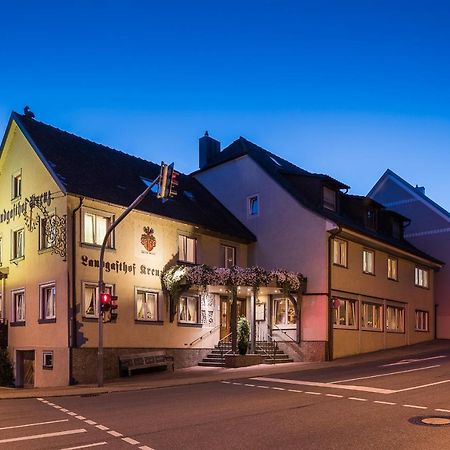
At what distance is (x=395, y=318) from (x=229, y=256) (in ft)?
37.0

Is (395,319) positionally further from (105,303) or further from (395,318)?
(105,303)

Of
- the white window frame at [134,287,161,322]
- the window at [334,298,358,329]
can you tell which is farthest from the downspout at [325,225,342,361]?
the white window frame at [134,287,161,322]

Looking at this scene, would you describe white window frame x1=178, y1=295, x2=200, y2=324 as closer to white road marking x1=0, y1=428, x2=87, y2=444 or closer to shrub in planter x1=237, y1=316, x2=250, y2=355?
shrub in planter x1=237, y1=316, x2=250, y2=355

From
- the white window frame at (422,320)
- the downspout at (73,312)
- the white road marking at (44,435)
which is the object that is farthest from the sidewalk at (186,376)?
the white road marking at (44,435)

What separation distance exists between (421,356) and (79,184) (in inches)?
663

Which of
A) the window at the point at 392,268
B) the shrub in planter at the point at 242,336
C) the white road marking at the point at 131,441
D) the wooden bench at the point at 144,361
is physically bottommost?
the wooden bench at the point at 144,361

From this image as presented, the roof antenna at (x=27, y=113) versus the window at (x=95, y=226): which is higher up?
the roof antenna at (x=27, y=113)

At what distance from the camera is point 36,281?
2428 cm

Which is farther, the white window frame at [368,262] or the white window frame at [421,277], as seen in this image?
the white window frame at [421,277]

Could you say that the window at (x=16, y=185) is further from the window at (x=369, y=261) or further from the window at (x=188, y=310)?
the window at (x=369, y=261)

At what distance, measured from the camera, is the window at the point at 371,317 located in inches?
1239

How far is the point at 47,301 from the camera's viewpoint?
23.9m

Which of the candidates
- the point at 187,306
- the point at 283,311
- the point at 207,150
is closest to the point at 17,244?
the point at 187,306

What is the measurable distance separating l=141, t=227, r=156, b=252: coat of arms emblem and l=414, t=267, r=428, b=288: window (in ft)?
63.0
